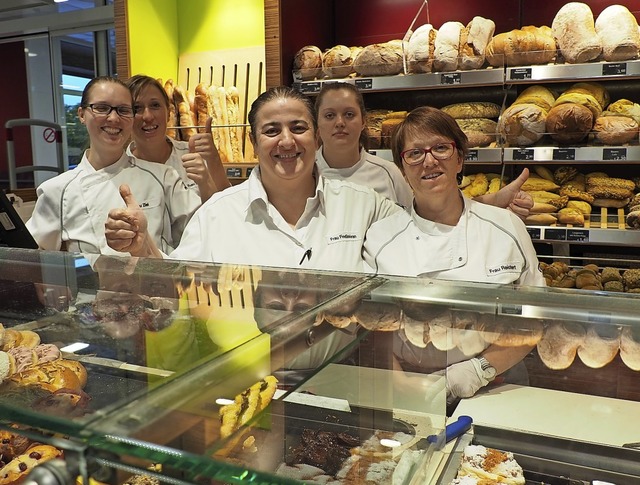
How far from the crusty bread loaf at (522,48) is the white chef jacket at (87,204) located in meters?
1.98

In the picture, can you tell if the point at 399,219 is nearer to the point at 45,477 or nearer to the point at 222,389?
the point at 222,389

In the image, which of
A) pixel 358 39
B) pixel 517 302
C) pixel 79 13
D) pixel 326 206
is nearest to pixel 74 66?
pixel 79 13

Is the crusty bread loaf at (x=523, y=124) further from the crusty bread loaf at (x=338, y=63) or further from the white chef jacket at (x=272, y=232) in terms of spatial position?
the white chef jacket at (x=272, y=232)

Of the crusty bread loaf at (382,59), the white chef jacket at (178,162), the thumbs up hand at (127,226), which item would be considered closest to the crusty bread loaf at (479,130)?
the crusty bread loaf at (382,59)

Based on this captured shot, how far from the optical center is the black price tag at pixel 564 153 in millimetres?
3098

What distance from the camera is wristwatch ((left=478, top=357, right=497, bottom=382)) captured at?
974mm

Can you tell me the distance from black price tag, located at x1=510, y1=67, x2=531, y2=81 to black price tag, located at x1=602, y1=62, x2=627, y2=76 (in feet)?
1.18

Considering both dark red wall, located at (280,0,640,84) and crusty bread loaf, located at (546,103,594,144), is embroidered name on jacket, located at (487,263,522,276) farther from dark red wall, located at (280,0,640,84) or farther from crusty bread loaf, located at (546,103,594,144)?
dark red wall, located at (280,0,640,84)

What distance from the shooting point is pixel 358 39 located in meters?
4.09

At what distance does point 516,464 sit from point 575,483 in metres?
0.09

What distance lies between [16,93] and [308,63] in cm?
383

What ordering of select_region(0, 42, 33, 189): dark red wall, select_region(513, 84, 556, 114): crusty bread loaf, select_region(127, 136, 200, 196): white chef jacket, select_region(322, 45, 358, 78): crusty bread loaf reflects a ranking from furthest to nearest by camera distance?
1. select_region(0, 42, 33, 189): dark red wall
2. select_region(322, 45, 358, 78): crusty bread loaf
3. select_region(513, 84, 556, 114): crusty bread loaf
4. select_region(127, 136, 200, 196): white chef jacket

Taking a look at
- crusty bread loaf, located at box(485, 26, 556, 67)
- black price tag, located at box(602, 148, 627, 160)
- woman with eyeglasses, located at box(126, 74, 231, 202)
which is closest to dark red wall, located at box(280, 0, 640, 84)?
crusty bread loaf, located at box(485, 26, 556, 67)

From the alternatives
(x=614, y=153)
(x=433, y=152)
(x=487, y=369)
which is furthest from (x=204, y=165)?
(x=614, y=153)
